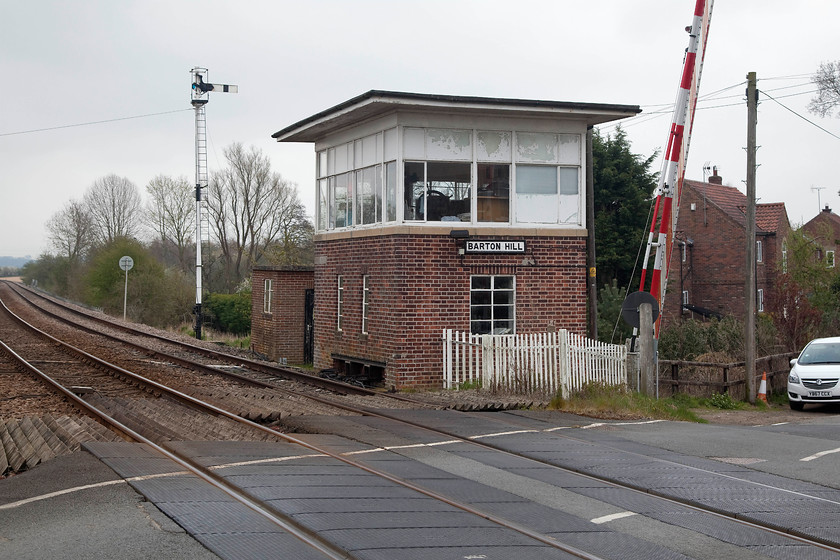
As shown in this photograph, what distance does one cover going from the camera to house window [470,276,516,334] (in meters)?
18.2

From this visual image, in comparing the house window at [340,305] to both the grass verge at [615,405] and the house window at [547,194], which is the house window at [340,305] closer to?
the house window at [547,194]

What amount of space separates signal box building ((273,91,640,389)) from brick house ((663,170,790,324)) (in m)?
25.8

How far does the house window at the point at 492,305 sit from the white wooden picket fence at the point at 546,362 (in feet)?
4.39

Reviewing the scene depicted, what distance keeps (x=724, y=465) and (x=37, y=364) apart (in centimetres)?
1639

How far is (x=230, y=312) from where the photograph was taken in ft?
159

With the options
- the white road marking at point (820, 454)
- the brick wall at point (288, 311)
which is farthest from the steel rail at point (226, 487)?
the brick wall at point (288, 311)

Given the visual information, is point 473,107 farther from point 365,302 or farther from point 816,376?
point 816,376

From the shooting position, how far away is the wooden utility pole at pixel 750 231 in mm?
19500

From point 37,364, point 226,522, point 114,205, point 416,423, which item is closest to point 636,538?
point 226,522

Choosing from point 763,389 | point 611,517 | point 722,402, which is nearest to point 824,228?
point 763,389

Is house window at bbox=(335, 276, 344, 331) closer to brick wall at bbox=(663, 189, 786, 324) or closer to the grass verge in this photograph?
the grass verge

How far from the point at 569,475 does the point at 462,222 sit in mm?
9601

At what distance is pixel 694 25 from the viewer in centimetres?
1852

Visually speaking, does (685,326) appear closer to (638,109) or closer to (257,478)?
(638,109)
